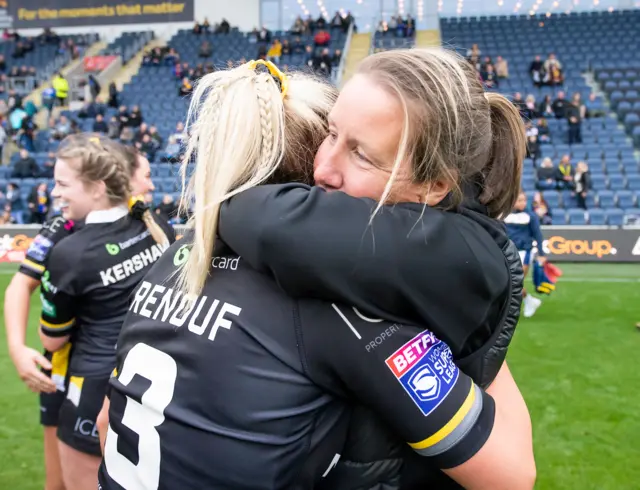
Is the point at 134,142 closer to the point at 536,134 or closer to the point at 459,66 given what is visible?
the point at 536,134

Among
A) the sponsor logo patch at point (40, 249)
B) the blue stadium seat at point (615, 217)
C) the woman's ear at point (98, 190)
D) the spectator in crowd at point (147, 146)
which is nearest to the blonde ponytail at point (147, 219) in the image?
the woman's ear at point (98, 190)

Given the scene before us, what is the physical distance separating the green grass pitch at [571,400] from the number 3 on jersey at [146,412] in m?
2.76

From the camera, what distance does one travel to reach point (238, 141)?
39.4 inches

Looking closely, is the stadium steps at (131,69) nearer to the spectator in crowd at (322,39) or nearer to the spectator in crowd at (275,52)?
the spectator in crowd at (275,52)

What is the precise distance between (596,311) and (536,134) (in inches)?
317

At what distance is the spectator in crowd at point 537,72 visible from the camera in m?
17.1

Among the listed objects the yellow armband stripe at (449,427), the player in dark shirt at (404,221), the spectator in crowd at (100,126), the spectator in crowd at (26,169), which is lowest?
the spectator in crowd at (26,169)

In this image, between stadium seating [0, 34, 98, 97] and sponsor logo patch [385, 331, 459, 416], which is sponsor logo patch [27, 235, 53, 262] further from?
stadium seating [0, 34, 98, 97]

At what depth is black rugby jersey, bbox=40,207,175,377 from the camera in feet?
7.49

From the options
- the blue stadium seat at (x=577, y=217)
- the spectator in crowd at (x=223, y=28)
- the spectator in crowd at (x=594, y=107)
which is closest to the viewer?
the blue stadium seat at (x=577, y=217)

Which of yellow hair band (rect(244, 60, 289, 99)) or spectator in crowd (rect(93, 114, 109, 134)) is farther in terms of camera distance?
spectator in crowd (rect(93, 114, 109, 134))

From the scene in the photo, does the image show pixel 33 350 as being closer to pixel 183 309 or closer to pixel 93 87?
pixel 183 309

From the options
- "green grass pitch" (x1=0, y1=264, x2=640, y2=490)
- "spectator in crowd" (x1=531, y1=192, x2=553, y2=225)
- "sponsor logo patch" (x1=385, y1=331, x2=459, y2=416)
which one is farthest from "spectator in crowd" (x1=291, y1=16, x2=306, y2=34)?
"sponsor logo patch" (x1=385, y1=331, x2=459, y2=416)

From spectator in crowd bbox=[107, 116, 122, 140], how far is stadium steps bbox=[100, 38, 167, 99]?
15.5 ft
